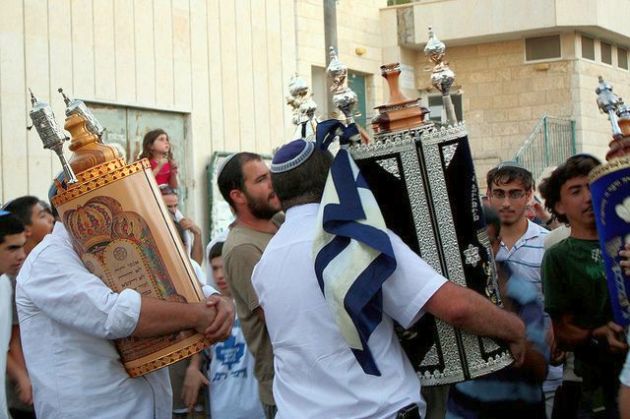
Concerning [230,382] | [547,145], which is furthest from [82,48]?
[547,145]

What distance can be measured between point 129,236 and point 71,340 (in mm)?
484

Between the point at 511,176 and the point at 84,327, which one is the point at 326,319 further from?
the point at 511,176

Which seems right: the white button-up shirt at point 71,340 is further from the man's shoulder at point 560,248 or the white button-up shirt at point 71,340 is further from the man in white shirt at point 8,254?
the man's shoulder at point 560,248

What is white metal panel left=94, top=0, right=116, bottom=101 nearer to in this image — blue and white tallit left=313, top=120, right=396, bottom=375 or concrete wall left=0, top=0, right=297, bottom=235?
concrete wall left=0, top=0, right=297, bottom=235

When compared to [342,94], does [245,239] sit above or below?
below

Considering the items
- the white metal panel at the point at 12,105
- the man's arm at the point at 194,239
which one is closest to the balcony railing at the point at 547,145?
the white metal panel at the point at 12,105

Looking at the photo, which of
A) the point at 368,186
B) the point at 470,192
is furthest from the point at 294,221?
the point at 470,192

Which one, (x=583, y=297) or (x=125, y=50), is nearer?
(x=583, y=297)

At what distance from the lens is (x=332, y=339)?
324 centimetres

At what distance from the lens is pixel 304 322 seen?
3.29 meters

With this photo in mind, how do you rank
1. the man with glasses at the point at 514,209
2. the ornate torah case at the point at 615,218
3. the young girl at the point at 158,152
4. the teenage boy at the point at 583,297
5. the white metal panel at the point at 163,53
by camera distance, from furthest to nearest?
the white metal panel at the point at 163,53 → the young girl at the point at 158,152 → the man with glasses at the point at 514,209 → the teenage boy at the point at 583,297 → the ornate torah case at the point at 615,218

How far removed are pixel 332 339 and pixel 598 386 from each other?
166cm

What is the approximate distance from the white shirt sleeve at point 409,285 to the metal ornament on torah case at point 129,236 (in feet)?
3.07

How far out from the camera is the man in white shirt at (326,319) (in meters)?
3.12
